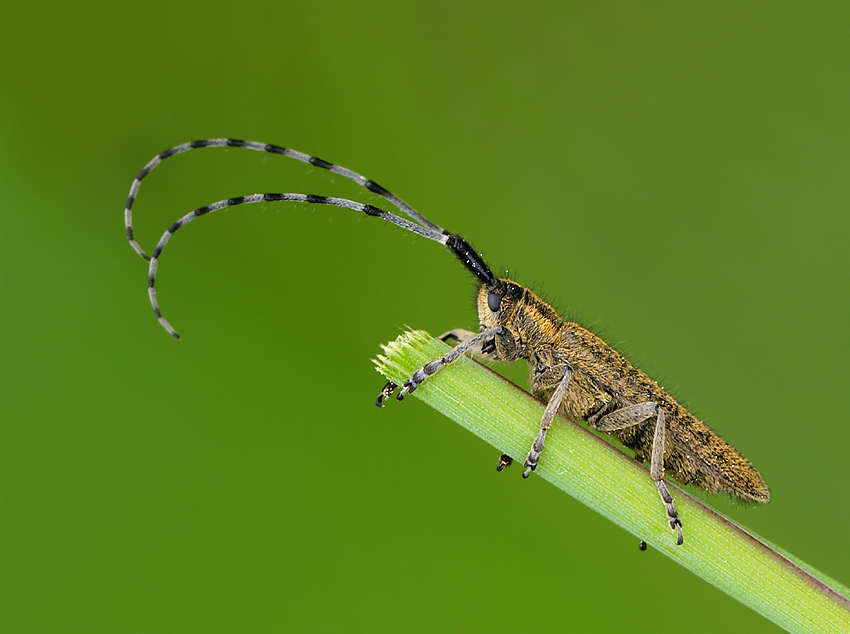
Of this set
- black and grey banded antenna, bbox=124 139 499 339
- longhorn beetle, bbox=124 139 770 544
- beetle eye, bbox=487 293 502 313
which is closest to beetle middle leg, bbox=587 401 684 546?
Answer: longhorn beetle, bbox=124 139 770 544

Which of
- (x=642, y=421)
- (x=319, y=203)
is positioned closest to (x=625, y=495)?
(x=642, y=421)

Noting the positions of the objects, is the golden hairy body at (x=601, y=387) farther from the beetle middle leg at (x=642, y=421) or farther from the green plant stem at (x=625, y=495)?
the green plant stem at (x=625, y=495)

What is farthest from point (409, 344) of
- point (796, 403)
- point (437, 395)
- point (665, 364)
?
point (796, 403)

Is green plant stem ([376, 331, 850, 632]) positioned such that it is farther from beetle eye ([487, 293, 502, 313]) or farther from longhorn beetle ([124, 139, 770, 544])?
beetle eye ([487, 293, 502, 313])

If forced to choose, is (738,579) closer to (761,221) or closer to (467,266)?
(467,266)

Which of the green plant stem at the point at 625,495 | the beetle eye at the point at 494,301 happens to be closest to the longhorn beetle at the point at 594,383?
the beetle eye at the point at 494,301

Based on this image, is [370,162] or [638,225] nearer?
[370,162]

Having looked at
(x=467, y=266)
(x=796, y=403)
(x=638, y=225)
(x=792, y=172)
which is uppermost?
(x=792, y=172)

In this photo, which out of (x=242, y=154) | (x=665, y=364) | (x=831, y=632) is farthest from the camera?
(x=665, y=364)
